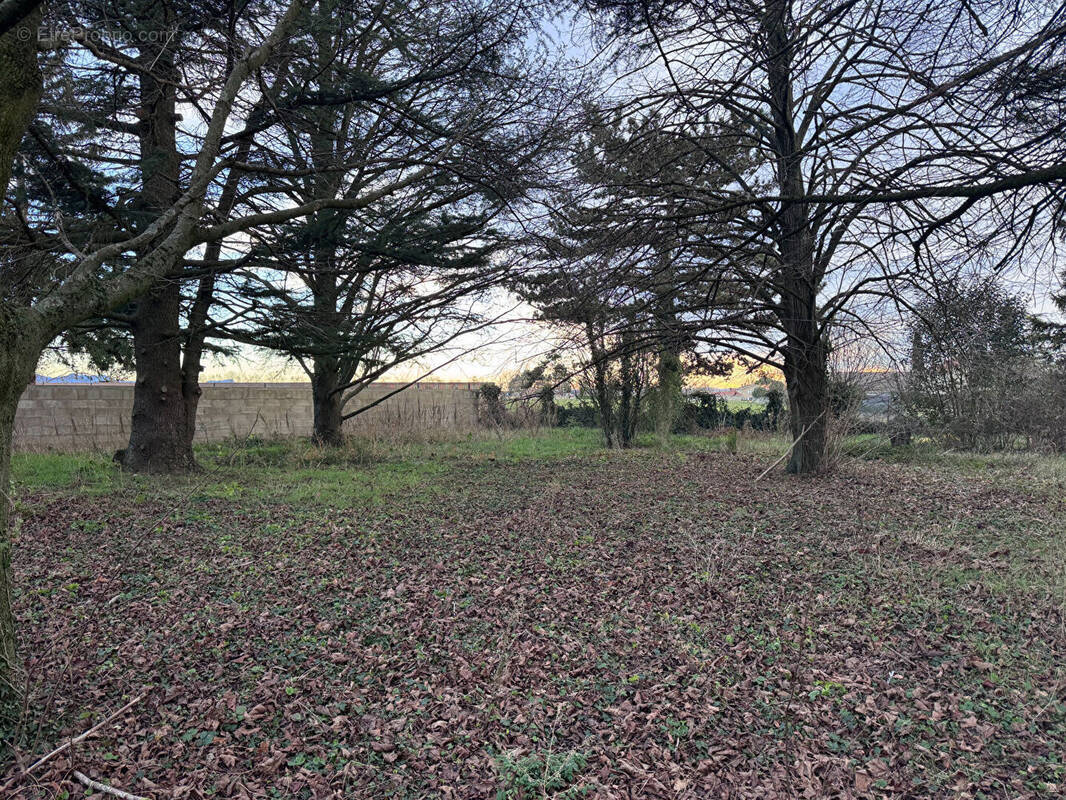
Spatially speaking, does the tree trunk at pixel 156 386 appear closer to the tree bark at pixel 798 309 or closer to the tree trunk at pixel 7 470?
the tree trunk at pixel 7 470

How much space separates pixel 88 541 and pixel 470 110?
17.8ft

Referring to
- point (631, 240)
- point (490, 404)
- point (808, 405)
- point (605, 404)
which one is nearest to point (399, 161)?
point (631, 240)

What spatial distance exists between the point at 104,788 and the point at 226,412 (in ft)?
46.7

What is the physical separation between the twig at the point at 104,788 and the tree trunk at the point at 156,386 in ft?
21.4

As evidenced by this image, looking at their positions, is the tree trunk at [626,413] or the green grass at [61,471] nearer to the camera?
the green grass at [61,471]

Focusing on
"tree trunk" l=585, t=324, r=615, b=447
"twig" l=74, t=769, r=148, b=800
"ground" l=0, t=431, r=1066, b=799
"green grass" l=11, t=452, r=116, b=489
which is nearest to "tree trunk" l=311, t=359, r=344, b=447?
"green grass" l=11, t=452, r=116, b=489

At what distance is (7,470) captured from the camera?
2561 millimetres

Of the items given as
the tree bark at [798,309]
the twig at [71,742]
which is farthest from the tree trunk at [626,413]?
the twig at [71,742]

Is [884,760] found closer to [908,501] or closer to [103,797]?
[103,797]

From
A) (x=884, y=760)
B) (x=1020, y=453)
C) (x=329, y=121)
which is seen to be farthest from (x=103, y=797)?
(x=1020, y=453)

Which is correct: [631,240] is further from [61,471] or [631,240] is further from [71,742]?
[61,471]

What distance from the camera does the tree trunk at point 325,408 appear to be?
10859mm

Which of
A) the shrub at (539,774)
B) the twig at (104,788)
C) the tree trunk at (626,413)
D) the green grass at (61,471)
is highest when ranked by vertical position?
the tree trunk at (626,413)

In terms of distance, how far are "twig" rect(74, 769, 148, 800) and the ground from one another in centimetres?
5
